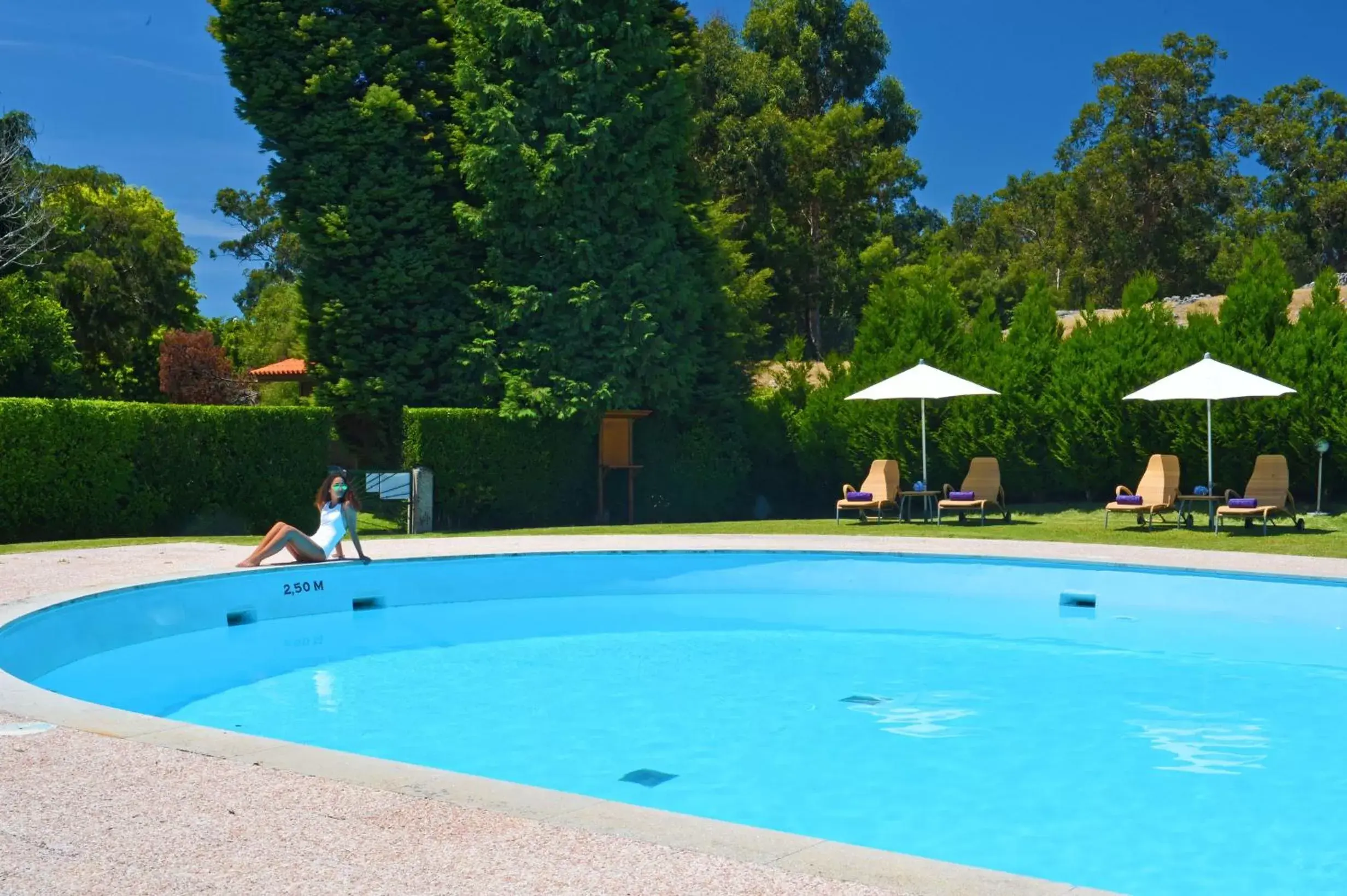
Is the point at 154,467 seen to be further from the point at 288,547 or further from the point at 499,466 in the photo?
the point at 288,547

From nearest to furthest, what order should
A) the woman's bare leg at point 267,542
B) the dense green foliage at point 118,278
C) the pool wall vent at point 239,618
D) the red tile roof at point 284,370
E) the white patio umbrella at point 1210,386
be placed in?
the pool wall vent at point 239,618 < the woman's bare leg at point 267,542 < the white patio umbrella at point 1210,386 < the red tile roof at point 284,370 < the dense green foliage at point 118,278

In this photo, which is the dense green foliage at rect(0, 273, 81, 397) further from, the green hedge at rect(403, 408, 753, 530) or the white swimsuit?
the white swimsuit

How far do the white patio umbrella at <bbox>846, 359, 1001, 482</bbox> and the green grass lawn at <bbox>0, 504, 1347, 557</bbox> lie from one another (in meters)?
1.83

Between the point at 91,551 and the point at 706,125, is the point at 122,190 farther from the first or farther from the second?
the point at 91,551

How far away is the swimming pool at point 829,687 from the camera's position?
21.2 feet

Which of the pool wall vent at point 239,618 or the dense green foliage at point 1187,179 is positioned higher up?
the dense green foliage at point 1187,179

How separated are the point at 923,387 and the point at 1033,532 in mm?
3219

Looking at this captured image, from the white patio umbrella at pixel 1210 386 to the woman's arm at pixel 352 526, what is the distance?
1118cm

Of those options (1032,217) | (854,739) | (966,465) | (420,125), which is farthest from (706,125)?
(854,739)

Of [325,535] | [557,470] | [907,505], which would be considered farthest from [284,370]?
[325,535]

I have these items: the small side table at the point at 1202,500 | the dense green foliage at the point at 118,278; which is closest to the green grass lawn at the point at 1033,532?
the small side table at the point at 1202,500

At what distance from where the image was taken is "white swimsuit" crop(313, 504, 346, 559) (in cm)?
1433

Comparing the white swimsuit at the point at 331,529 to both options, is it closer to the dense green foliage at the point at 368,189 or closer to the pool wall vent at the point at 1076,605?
the pool wall vent at the point at 1076,605

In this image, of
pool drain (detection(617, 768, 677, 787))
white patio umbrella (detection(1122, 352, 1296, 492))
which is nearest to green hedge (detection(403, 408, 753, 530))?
white patio umbrella (detection(1122, 352, 1296, 492))
